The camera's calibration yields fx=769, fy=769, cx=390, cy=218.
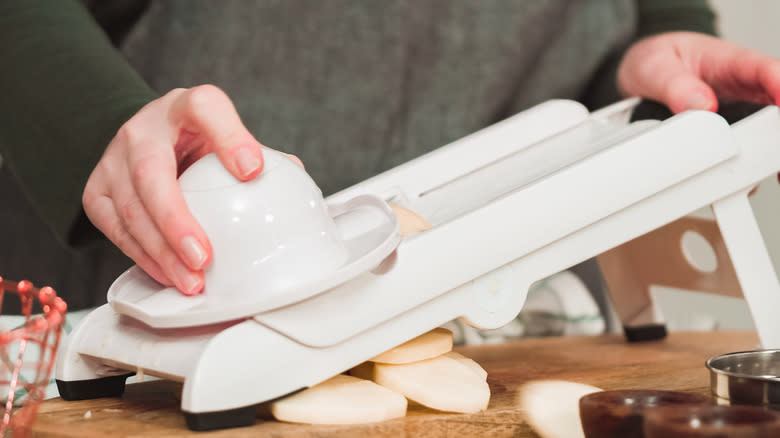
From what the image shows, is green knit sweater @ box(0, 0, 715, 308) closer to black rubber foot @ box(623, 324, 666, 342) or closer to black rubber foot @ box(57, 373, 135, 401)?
black rubber foot @ box(623, 324, 666, 342)

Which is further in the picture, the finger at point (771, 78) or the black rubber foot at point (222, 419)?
the finger at point (771, 78)

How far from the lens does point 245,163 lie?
1.65ft

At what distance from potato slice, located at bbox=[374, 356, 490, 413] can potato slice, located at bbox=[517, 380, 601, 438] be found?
0.11ft

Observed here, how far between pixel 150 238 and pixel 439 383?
0.74ft

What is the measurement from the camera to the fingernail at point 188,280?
20.2 inches

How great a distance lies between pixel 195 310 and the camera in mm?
490

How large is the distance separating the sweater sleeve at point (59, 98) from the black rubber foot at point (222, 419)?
0.32 m

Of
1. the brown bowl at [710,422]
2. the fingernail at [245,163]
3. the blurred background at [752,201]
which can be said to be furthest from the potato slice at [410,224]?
the blurred background at [752,201]

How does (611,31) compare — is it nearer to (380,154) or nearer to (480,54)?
(480,54)

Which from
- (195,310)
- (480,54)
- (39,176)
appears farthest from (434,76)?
(195,310)

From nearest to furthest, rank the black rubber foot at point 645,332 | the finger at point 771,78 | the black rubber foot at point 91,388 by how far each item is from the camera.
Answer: the black rubber foot at point 91,388, the finger at point 771,78, the black rubber foot at point 645,332

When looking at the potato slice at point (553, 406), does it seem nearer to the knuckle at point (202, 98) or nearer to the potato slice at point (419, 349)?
the potato slice at point (419, 349)

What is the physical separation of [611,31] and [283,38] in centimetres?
45

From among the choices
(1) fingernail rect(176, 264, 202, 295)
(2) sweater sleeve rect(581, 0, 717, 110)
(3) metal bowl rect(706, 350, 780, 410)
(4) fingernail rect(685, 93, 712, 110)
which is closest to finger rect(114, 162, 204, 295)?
(1) fingernail rect(176, 264, 202, 295)
